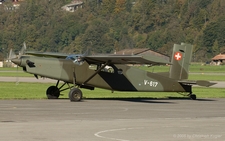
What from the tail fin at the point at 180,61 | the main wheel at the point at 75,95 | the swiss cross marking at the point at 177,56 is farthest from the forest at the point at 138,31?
the main wheel at the point at 75,95

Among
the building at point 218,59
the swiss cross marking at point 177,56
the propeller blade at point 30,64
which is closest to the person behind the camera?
the propeller blade at point 30,64

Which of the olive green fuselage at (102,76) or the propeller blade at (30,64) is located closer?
the propeller blade at (30,64)

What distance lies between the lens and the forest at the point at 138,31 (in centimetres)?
16125

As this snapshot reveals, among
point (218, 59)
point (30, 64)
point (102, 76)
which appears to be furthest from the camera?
point (218, 59)

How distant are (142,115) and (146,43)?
14882 cm

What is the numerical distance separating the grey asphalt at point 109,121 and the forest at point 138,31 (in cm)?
12860

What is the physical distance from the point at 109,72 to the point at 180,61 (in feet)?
11.2

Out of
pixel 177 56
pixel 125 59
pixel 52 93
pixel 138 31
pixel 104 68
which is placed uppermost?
pixel 138 31

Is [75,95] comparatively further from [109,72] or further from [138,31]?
[138,31]

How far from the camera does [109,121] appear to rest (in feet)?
53.6

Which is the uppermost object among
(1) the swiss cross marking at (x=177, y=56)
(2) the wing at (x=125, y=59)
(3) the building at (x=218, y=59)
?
(3) the building at (x=218, y=59)

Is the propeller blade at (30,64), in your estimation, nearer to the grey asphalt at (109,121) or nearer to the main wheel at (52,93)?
the grey asphalt at (109,121)

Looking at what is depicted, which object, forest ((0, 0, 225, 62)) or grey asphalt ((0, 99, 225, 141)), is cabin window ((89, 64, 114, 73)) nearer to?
grey asphalt ((0, 99, 225, 141))

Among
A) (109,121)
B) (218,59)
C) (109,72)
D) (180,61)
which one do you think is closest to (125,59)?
(109,72)
